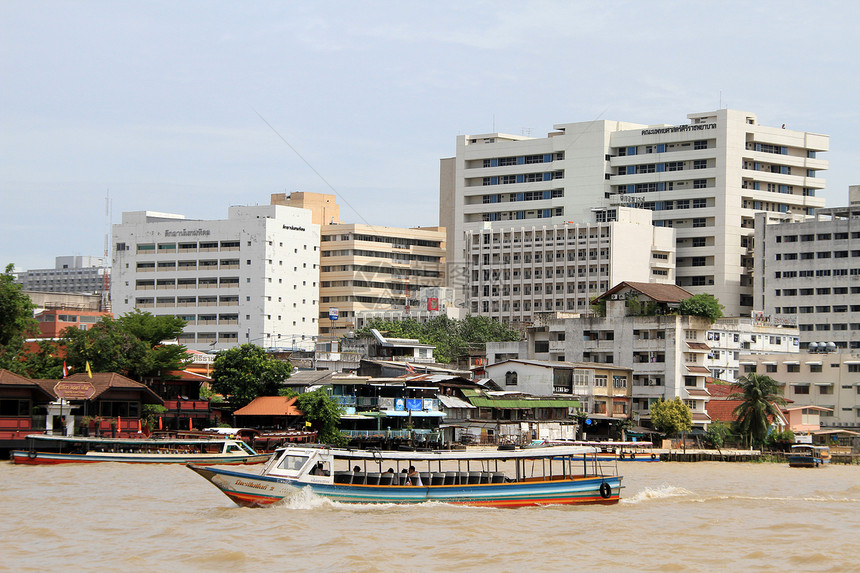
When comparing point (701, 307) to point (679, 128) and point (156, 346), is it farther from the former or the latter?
point (156, 346)

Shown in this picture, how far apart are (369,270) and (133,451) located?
3513 inches

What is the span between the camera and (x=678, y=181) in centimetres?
14050

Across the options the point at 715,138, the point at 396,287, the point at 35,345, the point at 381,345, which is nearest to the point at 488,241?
the point at 396,287

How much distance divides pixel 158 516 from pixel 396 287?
4458 inches

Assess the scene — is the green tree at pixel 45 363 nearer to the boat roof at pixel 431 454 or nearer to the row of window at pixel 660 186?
the boat roof at pixel 431 454

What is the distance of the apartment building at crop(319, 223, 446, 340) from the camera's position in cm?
14825

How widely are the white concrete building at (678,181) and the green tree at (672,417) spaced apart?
5286 cm

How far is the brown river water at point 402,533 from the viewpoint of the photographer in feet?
105

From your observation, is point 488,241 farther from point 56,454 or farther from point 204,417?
point 56,454

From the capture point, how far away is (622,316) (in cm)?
8975

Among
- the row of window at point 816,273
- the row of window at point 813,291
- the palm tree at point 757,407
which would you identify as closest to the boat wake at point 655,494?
the palm tree at point 757,407

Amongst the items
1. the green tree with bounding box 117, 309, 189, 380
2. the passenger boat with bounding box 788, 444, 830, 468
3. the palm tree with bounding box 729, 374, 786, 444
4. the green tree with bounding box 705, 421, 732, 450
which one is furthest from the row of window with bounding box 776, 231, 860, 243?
the green tree with bounding box 117, 309, 189, 380

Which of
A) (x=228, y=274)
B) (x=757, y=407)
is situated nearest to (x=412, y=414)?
(x=757, y=407)

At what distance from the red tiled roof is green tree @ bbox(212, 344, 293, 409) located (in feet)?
5.78
